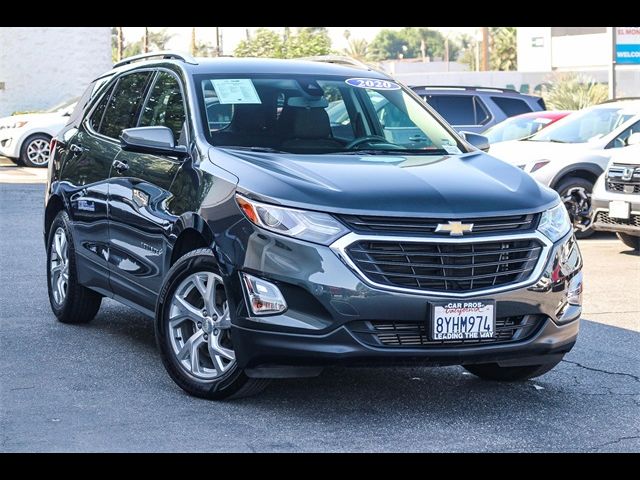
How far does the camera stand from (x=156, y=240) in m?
6.75

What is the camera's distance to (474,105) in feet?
65.9

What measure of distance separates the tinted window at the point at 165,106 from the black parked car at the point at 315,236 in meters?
0.02

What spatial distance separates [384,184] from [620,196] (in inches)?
290

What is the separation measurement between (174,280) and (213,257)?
15.2 inches

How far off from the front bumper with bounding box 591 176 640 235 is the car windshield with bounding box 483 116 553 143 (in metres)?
4.67

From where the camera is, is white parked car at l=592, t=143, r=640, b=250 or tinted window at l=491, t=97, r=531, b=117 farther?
tinted window at l=491, t=97, r=531, b=117

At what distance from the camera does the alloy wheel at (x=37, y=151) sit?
82.7ft

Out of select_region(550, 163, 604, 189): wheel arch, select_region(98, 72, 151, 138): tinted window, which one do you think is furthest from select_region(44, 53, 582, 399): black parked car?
select_region(550, 163, 604, 189): wheel arch

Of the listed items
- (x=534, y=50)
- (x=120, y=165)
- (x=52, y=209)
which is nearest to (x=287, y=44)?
(x=534, y=50)

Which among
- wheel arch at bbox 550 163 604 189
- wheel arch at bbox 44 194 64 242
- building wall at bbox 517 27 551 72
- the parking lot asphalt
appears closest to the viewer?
the parking lot asphalt

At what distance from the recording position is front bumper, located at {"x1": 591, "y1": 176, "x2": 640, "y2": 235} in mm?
12539

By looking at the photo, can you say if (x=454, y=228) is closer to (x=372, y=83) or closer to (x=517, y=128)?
(x=372, y=83)

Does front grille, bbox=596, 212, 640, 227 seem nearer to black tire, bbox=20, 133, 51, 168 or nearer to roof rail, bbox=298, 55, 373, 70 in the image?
roof rail, bbox=298, 55, 373, 70

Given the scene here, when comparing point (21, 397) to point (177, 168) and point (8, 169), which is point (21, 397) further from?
point (8, 169)
